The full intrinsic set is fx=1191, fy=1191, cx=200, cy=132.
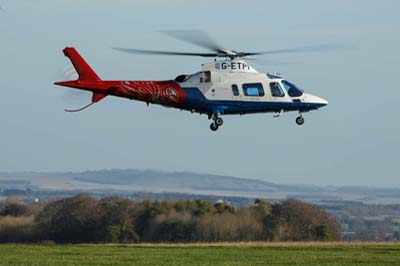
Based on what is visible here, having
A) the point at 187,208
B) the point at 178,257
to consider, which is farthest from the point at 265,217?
the point at 178,257

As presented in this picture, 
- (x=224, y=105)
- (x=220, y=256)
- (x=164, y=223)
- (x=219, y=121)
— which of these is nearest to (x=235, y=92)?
(x=224, y=105)

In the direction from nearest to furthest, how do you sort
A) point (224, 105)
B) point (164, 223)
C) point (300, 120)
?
point (224, 105), point (300, 120), point (164, 223)

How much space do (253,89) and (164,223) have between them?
4722cm

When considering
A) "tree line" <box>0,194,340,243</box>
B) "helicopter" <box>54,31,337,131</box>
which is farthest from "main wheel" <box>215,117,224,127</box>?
"tree line" <box>0,194,340,243</box>

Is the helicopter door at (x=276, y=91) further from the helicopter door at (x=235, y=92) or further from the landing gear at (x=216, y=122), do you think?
the landing gear at (x=216, y=122)

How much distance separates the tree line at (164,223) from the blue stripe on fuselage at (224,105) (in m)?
41.0

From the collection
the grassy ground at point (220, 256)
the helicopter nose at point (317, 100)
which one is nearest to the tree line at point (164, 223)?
the grassy ground at point (220, 256)

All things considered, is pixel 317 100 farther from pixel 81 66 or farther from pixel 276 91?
pixel 81 66

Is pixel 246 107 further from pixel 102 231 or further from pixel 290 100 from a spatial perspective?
pixel 102 231

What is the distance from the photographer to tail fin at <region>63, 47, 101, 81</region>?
149ft

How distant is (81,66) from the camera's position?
150 ft

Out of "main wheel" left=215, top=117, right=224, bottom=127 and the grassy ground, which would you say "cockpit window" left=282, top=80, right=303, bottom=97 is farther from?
the grassy ground

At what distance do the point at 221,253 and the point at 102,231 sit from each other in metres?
38.3

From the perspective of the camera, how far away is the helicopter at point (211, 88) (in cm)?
4509
